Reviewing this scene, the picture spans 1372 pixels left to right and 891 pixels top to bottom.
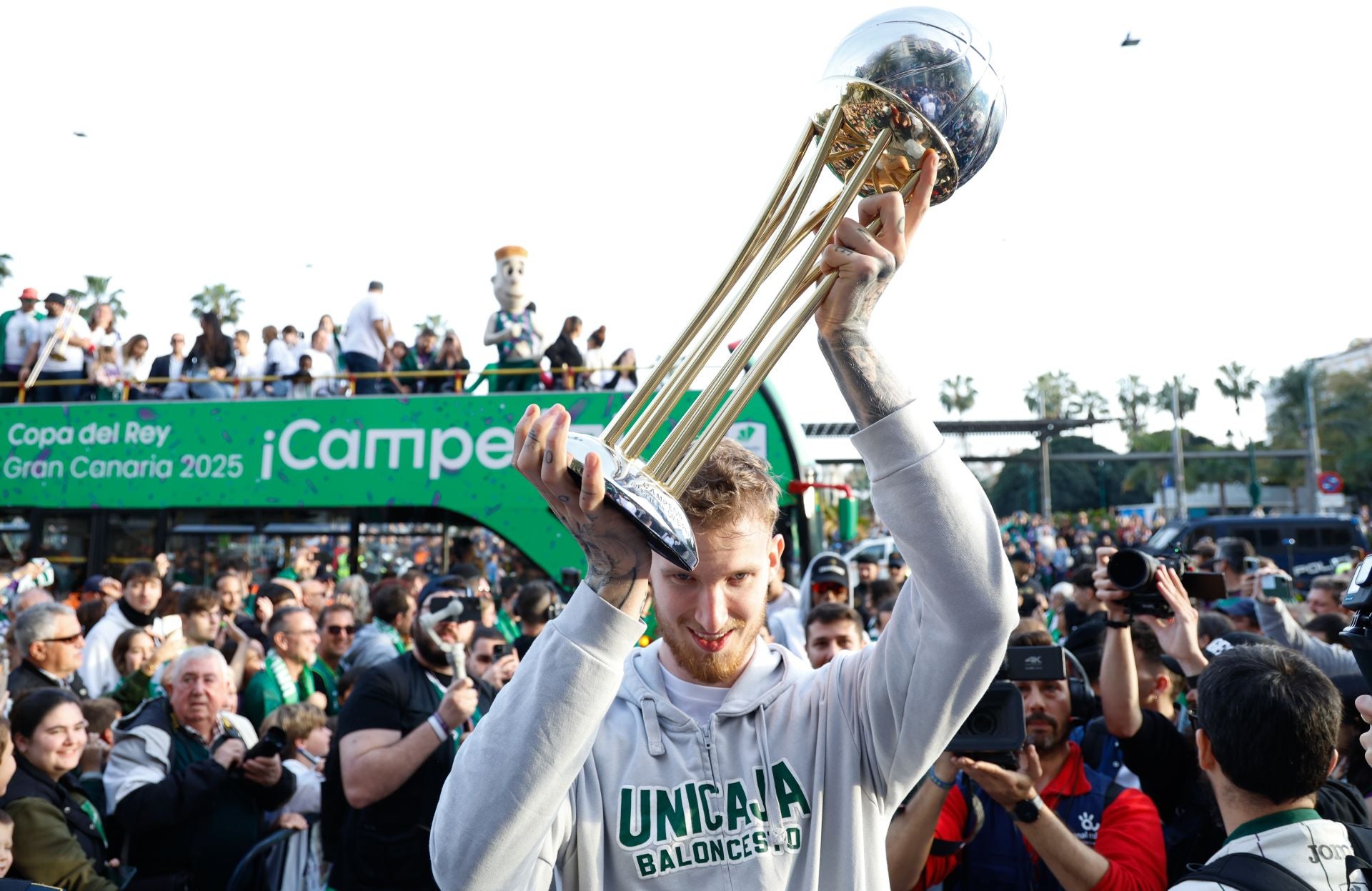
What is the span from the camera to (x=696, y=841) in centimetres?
185

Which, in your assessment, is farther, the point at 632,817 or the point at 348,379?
the point at 348,379

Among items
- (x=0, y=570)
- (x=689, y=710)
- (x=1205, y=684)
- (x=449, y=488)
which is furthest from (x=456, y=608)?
(x=0, y=570)

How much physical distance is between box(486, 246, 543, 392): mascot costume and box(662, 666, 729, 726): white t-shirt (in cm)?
1035

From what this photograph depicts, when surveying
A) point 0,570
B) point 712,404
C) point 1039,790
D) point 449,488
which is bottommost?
point 1039,790

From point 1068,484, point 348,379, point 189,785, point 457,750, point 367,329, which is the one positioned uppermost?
point 1068,484

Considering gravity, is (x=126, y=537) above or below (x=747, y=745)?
above

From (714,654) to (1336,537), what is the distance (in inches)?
964

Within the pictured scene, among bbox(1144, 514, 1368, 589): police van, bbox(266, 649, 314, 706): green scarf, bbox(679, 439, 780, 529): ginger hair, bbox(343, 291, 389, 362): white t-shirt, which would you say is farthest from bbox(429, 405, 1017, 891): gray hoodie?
bbox(1144, 514, 1368, 589): police van

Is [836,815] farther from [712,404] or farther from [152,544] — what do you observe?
[152,544]

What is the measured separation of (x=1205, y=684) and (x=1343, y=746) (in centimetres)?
152

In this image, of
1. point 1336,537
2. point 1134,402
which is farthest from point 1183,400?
point 1336,537

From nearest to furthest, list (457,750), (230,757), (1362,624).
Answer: (1362,624) < (457,750) < (230,757)

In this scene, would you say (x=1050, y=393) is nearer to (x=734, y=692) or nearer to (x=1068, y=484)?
(x=1068, y=484)

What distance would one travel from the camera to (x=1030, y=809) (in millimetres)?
3004
